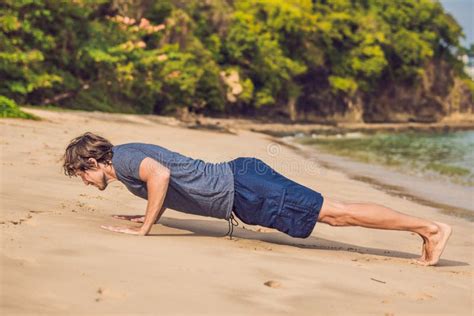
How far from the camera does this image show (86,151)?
521 cm

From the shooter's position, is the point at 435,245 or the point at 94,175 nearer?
the point at 94,175

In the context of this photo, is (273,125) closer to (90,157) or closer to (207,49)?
(207,49)

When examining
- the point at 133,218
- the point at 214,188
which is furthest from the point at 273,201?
the point at 133,218

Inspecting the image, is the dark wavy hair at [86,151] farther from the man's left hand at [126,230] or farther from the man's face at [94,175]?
the man's left hand at [126,230]

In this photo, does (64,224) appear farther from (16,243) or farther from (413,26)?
(413,26)

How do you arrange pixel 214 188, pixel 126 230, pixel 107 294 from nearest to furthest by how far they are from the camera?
pixel 107 294 < pixel 126 230 < pixel 214 188

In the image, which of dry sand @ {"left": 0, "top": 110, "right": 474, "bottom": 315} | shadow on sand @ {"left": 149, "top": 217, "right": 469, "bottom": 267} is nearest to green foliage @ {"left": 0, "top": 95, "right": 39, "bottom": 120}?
dry sand @ {"left": 0, "top": 110, "right": 474, "bottom": 315}

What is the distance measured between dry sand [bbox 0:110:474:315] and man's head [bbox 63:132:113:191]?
1.11 feet

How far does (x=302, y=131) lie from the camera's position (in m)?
40.0

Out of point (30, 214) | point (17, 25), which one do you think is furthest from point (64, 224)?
point (17, 25)

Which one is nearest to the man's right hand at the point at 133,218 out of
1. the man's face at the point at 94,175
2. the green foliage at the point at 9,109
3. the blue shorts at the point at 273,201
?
the man's face at the point at 94,175

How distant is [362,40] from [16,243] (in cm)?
5393

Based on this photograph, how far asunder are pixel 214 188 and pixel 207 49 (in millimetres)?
36855

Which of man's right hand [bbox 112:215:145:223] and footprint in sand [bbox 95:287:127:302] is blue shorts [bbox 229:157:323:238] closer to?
man's right hand [bbox 112:215:145:223]
